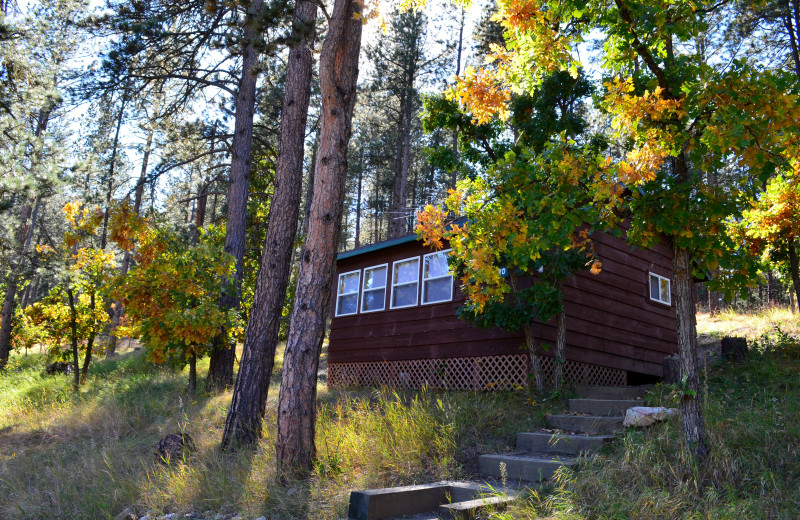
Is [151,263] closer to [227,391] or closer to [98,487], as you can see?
[227,391]

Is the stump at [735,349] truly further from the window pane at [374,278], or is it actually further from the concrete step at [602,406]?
the window pane at [374,278]

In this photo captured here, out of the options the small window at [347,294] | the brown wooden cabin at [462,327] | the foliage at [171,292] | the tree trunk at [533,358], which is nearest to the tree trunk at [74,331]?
the foliage at [171,292]

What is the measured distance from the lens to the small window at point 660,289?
13.8m

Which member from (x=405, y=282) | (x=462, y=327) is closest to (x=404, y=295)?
(x=405, y=282)

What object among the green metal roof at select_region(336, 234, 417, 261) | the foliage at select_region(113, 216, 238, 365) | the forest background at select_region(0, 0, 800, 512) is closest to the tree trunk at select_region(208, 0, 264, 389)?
the forest background at select_region(0, 0, 800, 512)

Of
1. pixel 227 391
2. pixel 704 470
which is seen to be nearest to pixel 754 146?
pixel 704 470

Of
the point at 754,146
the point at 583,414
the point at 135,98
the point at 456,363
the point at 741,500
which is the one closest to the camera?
the point at 741,500

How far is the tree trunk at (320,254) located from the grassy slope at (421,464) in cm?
34

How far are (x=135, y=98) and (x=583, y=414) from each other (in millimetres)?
9255

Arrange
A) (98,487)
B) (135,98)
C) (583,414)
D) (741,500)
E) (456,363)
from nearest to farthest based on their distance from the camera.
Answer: (741,500) < (98,487) < (583,414) < (135,98) < (456,363)

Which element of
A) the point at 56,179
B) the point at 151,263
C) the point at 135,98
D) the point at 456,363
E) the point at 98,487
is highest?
the point at 135,98

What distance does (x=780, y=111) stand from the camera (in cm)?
416

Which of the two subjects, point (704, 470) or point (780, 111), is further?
point (704, 470)

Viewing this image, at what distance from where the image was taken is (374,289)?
544 inches
